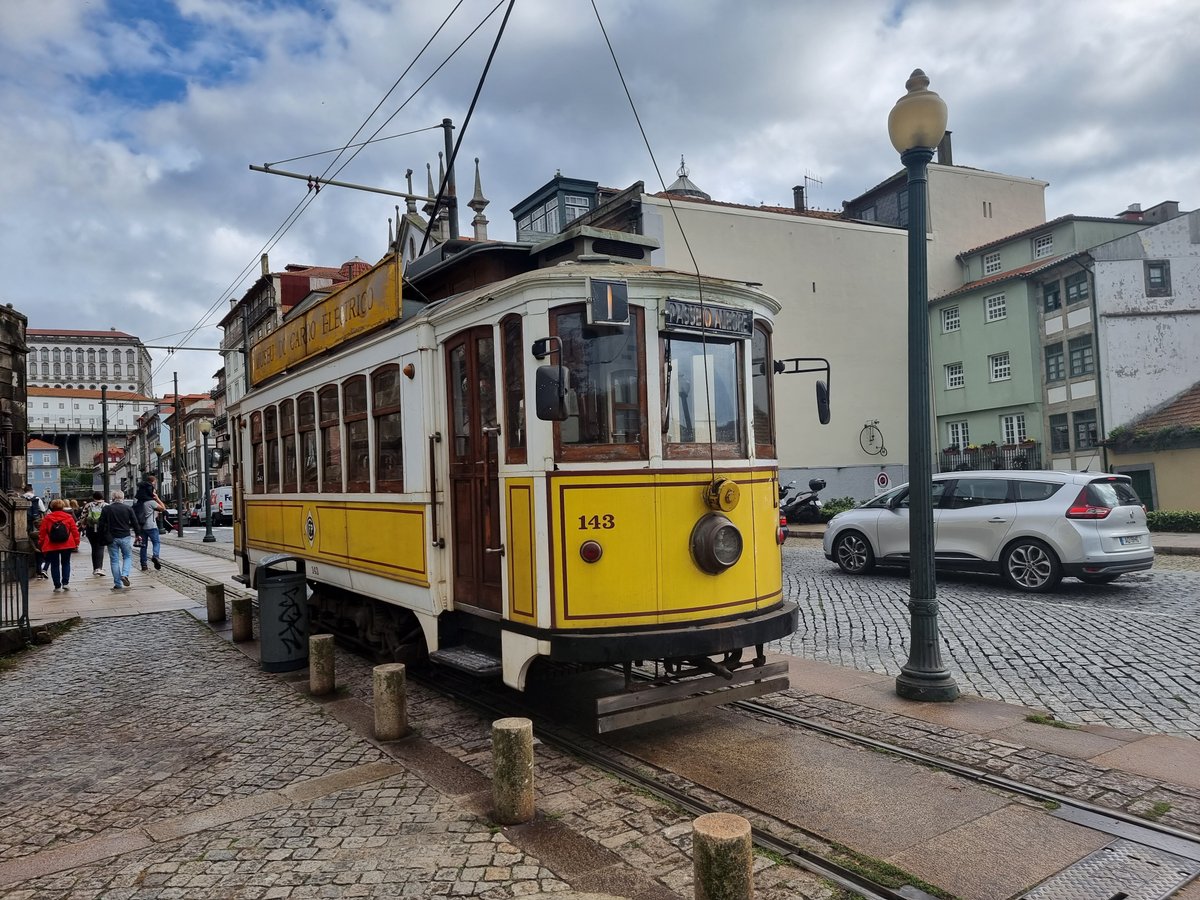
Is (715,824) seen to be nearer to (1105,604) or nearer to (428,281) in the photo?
(428,281)

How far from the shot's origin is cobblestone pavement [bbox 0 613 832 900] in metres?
4.00

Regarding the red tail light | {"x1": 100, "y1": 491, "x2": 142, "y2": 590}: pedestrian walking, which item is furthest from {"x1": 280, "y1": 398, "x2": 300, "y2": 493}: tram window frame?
the red tail light

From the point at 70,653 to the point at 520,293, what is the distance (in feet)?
24.9

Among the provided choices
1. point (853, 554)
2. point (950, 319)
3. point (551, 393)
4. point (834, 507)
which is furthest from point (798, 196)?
point (551, 393)

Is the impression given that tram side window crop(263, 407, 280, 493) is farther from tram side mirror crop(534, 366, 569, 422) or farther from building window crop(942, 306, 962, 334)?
building window crop(942, 306, 962, 334)

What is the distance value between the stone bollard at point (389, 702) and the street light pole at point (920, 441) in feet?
12.4

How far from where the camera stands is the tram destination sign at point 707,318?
5.75m

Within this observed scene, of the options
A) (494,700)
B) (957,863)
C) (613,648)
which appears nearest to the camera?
(957,863)

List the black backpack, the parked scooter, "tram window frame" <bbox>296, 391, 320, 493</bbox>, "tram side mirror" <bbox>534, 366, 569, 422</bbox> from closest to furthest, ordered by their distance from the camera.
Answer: "tram side mirror" <bbox>534, 366, 569, 422</bbox>
"tram window frame" <bbox>296, 391, 320, 493</bbox>
the black backpack
the parked scooter

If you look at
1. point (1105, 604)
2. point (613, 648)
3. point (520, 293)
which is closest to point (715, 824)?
point (613, 648)

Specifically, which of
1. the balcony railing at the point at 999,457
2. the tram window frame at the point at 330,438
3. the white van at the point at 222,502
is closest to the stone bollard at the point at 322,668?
the tram window frame at the point at 330,438

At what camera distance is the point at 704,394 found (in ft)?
19.4

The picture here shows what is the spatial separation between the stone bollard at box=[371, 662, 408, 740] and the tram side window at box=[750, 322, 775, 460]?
299 cm

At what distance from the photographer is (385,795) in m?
5.04
